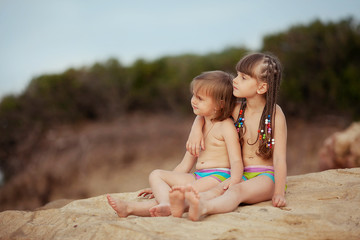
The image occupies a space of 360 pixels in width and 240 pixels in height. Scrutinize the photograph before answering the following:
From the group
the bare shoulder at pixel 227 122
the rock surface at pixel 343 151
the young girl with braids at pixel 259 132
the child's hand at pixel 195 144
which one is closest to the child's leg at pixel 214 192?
the young girl with braids at pixel 259 132

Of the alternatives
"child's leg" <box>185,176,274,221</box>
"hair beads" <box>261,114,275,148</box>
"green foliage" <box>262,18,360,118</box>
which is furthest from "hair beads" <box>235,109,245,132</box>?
"green foliage" <box>262,18,360,118</box>

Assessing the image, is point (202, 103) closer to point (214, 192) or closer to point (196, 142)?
point (196, 142)

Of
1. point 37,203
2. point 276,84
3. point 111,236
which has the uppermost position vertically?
point 276,84

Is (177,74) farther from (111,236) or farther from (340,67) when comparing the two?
(111,236)

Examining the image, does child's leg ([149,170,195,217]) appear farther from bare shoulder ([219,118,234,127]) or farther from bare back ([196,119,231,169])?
bare shoulder ([219,118,234,127])

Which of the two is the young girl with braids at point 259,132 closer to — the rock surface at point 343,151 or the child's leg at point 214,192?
the child's leg at point 214,192

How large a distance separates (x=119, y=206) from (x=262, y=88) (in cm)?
155

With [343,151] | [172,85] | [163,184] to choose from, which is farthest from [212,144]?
[172,85]

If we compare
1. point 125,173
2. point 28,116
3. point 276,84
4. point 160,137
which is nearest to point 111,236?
point 276,84

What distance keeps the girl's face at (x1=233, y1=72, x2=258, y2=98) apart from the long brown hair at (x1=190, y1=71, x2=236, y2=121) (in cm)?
11

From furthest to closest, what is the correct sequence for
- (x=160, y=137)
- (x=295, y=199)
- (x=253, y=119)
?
(x=160, y=137)
(x=253, y=119)
(x=295, y=199)

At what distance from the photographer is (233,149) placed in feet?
10.2

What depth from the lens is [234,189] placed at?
284cm

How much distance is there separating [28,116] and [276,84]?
31.5ft
